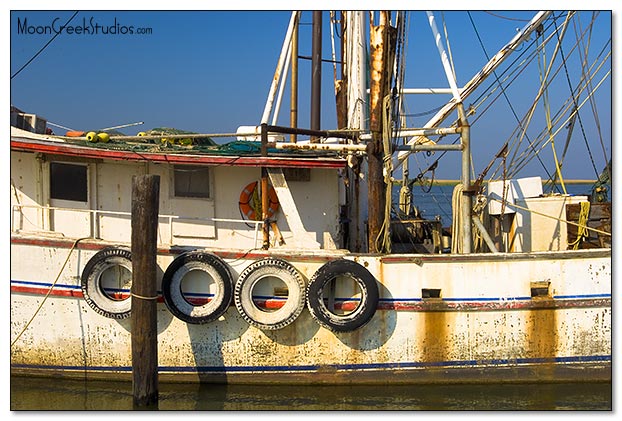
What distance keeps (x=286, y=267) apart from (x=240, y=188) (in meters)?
1.81

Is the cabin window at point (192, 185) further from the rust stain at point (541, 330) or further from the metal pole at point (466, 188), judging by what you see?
the rust stain at point (541, 330)

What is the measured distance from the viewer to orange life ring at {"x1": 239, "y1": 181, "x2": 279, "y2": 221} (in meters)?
11.2

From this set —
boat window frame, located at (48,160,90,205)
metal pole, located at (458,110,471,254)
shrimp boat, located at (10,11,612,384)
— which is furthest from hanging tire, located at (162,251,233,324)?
metal pole, located at (458,110,471,254)

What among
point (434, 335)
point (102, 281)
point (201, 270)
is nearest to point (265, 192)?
point (201, 270)

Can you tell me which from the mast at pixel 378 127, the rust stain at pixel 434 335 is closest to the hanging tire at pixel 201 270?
the mast at pixel 378 127

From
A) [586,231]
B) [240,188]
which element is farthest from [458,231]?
[240,188]

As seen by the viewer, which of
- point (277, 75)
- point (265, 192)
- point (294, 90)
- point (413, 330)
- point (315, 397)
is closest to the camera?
point (315, 397)

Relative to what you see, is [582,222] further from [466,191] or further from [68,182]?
[68,182]

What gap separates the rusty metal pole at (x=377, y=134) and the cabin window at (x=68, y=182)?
4.64 m

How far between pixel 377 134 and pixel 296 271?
2420mm

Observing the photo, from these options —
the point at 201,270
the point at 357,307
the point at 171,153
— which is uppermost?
the point at 171,153

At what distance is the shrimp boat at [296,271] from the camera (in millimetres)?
10266

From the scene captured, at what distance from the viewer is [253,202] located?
37.0ft

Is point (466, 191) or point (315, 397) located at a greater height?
point (466, 191)
